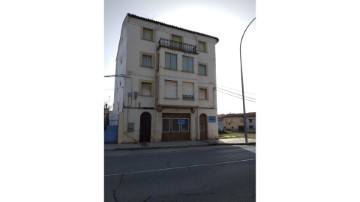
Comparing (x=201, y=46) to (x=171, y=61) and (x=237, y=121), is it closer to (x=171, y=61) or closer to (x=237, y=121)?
(x=171, y=61)

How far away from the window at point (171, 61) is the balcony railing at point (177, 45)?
585mm

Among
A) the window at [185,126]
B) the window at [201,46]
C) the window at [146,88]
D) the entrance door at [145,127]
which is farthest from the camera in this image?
the window at [201,46]

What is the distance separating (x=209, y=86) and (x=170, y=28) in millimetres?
5614

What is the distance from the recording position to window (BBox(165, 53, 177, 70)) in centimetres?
1479

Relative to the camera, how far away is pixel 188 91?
1541 centimetres

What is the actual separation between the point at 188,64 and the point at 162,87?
122 inches

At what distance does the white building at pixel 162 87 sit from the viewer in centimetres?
1380

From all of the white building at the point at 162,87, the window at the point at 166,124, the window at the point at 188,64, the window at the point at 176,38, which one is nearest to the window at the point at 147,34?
the white building at the point at 162,87

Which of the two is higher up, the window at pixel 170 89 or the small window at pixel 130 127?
the window at pixel 170 89

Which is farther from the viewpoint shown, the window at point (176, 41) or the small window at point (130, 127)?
the window at point (176, 41)

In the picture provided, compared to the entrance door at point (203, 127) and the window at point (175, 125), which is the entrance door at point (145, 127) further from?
the entrance door at point (203, 127)
